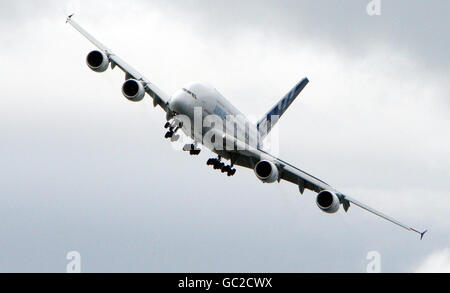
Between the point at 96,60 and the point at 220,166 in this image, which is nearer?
the point at 96,60

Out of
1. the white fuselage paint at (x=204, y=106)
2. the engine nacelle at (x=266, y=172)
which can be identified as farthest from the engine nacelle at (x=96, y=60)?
the engine nacelle at (x=266, y=172)

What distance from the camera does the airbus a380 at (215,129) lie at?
52.4 meters

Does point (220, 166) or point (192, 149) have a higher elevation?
point (220, 166)

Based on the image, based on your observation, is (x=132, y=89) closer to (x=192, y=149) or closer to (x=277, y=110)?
(x=192, y=149)

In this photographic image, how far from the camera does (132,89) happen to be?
51.7m

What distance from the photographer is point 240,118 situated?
61719 millimetres

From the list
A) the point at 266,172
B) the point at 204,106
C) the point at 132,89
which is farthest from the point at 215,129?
the point at 132,89

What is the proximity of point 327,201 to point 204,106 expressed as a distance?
11.5m

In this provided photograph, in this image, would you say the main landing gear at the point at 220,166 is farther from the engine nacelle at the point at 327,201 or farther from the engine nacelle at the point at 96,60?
the engine nacelle at the point at 96,60

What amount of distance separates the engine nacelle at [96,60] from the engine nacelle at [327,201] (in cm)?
1828

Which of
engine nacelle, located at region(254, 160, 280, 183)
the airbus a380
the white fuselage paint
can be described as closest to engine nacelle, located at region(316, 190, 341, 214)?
the airbus a380
